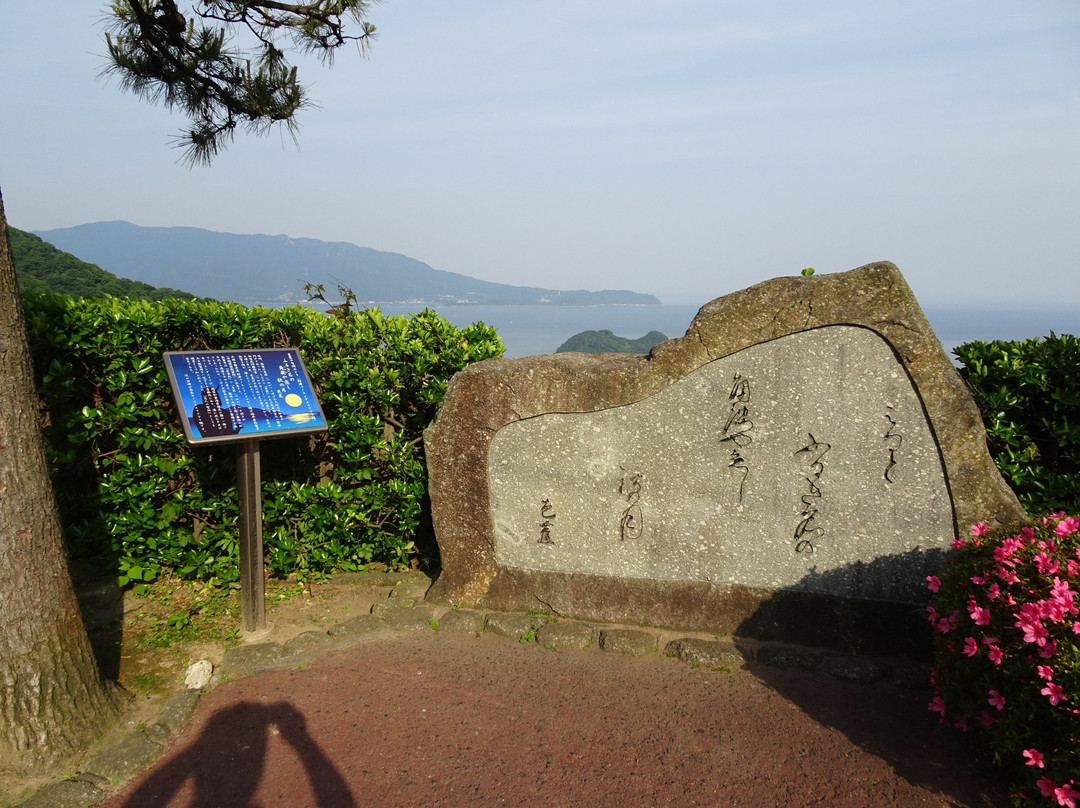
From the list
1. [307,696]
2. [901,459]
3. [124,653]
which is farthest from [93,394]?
[901,459]

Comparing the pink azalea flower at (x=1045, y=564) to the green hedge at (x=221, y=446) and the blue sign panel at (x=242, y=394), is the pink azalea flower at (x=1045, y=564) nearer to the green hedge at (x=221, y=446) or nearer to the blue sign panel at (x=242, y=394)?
the green hedge at (x=221, y=446)

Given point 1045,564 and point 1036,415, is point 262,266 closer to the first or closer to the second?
point 1036,415

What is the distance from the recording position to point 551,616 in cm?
441

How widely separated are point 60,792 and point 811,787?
3115 millimetres

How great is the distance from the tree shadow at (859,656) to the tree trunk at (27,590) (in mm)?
3362

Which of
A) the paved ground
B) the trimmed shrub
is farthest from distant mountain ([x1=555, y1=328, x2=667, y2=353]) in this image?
the trimmed shrub

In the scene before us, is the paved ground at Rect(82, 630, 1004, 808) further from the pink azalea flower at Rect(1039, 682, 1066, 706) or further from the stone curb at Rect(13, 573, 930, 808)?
the pink azalea flower at Rect(1039, 682, 1066, 706)

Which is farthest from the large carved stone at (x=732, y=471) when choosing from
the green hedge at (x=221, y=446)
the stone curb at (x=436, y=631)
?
the green hedge at (x=221, y=446)

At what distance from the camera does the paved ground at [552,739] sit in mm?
2869

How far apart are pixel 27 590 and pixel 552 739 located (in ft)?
7.89

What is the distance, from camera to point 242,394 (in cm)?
401

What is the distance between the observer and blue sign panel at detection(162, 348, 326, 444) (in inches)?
150

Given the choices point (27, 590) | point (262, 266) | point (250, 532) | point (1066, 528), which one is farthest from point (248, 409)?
point (262, 266)

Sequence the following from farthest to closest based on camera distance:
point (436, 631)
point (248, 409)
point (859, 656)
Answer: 1. point (436, 631)
2. point (248, 409)
3. point (859, 656)
